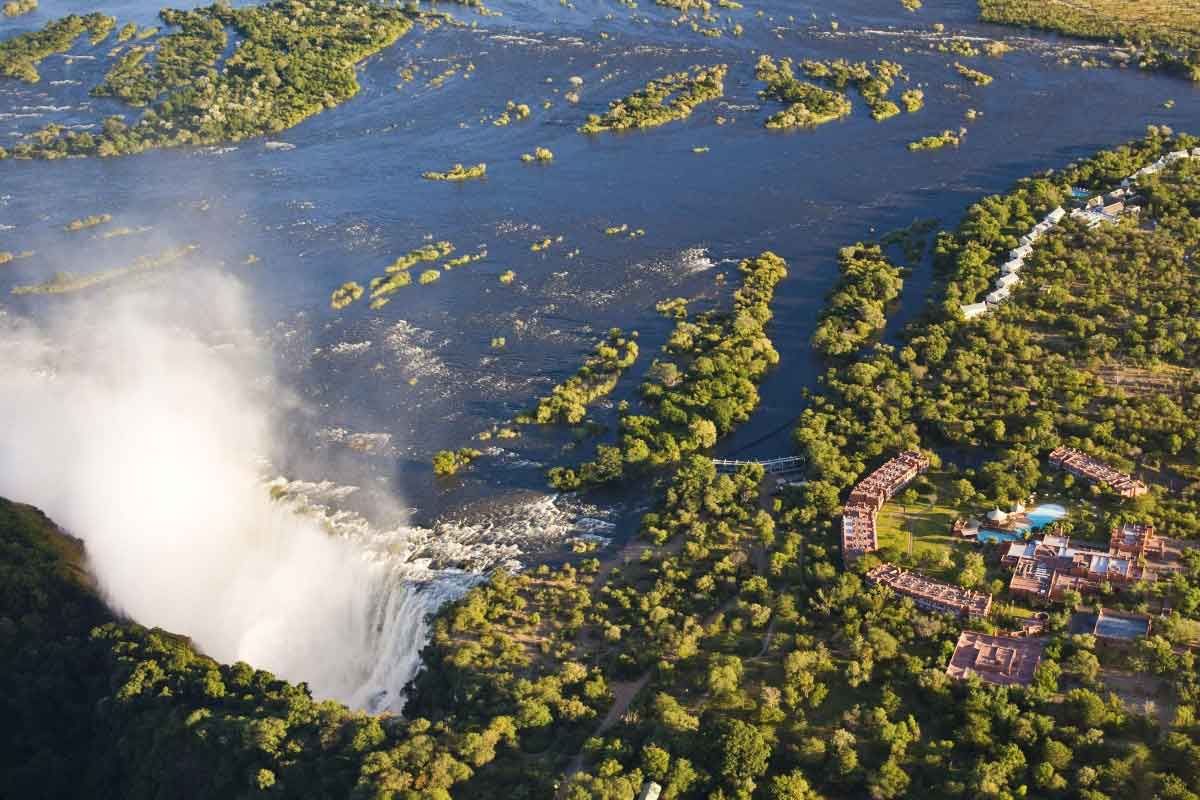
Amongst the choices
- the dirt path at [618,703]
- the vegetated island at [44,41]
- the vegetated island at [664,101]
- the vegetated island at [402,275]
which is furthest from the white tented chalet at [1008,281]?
the vegetated island at [44,41]

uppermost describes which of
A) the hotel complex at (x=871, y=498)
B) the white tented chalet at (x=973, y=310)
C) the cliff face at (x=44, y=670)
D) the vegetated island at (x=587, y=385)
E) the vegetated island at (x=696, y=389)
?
the white tented chalet at (x=973, y=310)

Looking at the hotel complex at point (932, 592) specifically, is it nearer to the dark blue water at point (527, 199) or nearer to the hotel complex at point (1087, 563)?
the hotel complex at point (1087, 563)

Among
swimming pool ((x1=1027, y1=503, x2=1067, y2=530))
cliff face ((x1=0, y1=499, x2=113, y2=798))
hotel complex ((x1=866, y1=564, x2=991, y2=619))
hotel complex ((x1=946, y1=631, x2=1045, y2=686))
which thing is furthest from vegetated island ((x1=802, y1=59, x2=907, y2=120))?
cliff face ((x1=0, y1=499, x2=113, y2=798))

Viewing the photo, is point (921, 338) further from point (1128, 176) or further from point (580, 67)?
point (580, 67)

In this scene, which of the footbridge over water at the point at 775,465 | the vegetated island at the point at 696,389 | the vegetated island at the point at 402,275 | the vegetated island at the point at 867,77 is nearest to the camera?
the footbridge over water at the point at 775,465

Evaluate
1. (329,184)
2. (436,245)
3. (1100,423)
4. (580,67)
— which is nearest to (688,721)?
(1100,423)

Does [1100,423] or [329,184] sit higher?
[1100,423]
